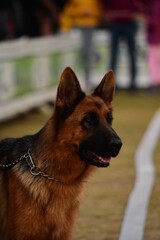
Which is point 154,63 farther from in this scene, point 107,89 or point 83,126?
point 83,126

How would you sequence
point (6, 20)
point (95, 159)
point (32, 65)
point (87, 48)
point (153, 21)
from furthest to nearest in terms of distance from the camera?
point (87, 48), point (153, 21), point (6, 20), point (32, 65), point (95, 159)

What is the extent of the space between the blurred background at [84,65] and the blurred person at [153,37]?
0.02m

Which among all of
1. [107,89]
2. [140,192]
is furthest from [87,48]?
[107,89]

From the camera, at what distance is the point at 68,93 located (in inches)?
205

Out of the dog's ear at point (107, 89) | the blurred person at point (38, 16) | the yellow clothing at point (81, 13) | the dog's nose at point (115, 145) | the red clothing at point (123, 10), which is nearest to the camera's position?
the dog's nose at point (115, 145)

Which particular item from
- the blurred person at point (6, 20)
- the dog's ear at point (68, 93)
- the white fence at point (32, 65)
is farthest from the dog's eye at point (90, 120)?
the blurred person at point (6, 20)

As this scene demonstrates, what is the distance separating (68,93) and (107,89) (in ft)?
1.16

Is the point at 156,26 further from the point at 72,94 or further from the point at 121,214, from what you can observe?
the point at 72,94

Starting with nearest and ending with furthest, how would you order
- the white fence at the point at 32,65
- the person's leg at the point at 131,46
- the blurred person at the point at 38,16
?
the white fence at the point at 32,65 → the blurred person at the point at 38,16 → the person's leg at the point at 131,46

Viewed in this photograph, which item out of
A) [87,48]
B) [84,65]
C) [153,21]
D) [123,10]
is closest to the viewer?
[123,10]

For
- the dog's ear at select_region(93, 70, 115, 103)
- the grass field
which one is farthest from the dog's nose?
the grass field

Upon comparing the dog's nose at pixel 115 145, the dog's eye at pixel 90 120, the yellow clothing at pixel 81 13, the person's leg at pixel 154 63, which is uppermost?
the dog's eye at pixel 90 120

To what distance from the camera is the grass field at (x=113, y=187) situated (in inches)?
258

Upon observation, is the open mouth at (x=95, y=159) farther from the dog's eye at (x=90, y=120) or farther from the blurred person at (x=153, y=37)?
the blurred person at (x=153, y=37)
